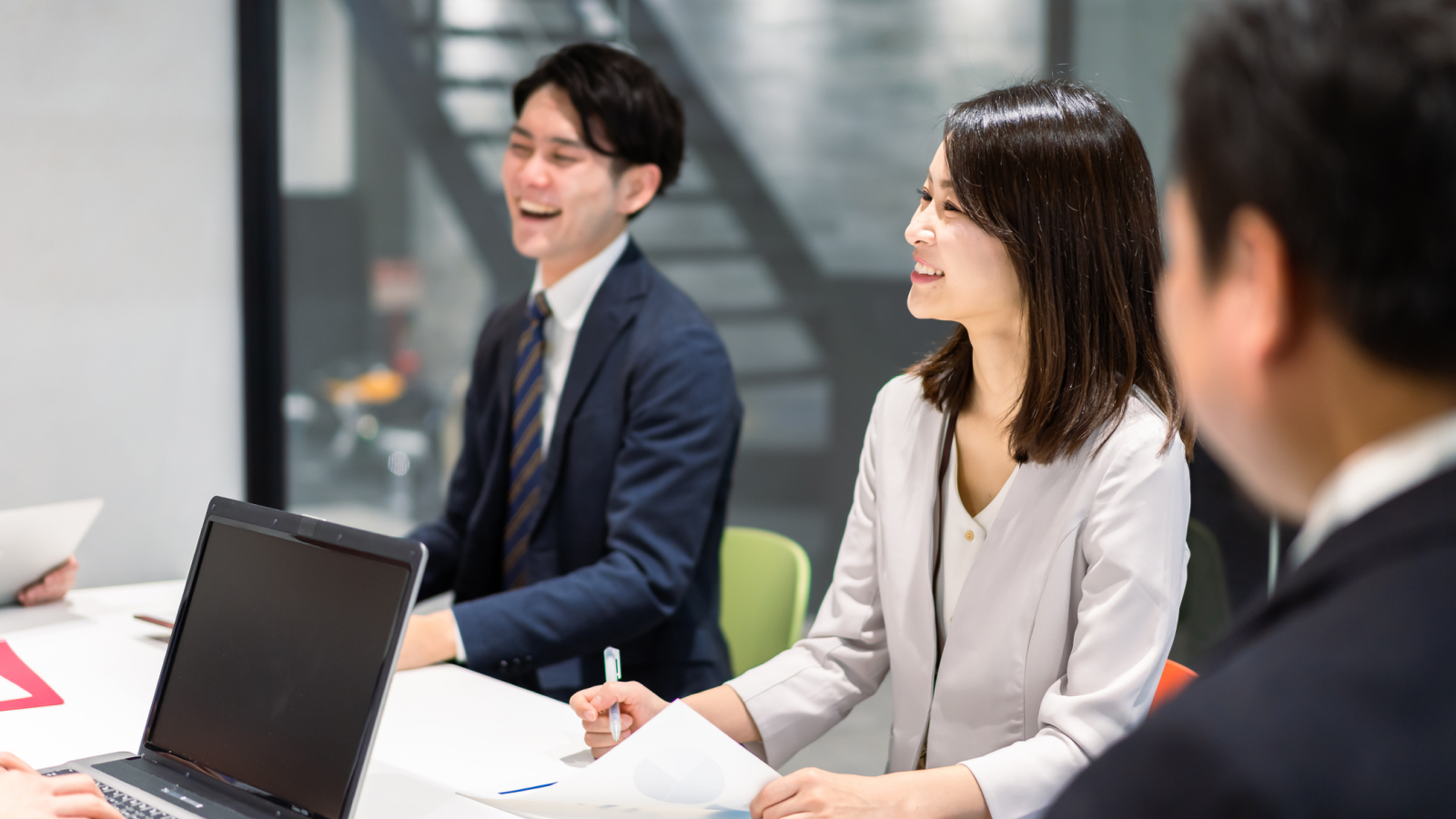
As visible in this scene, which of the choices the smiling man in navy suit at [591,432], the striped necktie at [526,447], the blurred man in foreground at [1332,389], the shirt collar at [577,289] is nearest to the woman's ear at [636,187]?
the smiling man in navy suit at [591,432]

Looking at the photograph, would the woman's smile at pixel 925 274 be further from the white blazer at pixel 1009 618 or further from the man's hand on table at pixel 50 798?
A: the man's hand on table at pixel 50 798

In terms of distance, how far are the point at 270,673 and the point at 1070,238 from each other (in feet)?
3.14

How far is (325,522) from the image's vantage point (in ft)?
3.66

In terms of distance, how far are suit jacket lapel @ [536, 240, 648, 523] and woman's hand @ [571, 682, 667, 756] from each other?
0.70m

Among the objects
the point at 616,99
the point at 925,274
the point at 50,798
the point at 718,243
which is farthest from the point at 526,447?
the point at 718,243

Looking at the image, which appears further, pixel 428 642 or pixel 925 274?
pixel 428 642

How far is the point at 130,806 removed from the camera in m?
1.14

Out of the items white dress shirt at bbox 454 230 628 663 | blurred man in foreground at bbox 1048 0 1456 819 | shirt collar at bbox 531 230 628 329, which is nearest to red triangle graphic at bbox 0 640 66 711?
white dress shirt at bbox 454 230 628 663

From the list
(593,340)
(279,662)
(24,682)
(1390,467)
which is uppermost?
(1390,467)

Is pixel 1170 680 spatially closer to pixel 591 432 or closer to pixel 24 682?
pixel 591 432

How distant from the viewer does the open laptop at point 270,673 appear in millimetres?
1043

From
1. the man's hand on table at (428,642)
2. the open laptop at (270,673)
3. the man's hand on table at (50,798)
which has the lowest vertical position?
the man's hand on table at (428,642)

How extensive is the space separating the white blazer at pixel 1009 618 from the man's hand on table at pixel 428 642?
49 cm

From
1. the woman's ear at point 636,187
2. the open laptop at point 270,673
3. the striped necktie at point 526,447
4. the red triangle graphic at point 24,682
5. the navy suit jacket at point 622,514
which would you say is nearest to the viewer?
the open laptop at point 270,673
